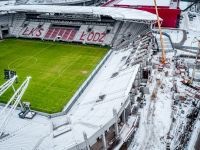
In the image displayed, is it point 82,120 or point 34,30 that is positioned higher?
point 34,30

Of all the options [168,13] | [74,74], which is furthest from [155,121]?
[168,13]

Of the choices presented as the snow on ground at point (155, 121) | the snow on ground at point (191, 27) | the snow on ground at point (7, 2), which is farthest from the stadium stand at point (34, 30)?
the snow on ground at point (155, 121)

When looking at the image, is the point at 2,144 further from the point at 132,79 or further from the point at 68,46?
the point at 68,46

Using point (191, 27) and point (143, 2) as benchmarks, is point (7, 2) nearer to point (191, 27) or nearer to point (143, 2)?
point (143, 2)

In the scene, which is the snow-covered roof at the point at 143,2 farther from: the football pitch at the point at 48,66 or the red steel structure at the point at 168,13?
the football pitch at the point at 48,66

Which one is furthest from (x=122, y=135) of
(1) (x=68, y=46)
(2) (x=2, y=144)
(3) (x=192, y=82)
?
(1) (x=68, y=46)

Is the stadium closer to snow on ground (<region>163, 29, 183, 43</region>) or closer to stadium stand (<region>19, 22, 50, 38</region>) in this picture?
stadium stand (<region>19, 22, 50, 38</region>)
